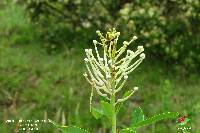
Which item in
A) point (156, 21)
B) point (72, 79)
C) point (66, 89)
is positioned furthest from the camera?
point (72, 79)

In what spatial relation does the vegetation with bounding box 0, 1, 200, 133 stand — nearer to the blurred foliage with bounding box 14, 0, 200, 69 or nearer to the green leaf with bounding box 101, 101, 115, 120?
the blurred foliage with bounding box 14, 0, 200, 69

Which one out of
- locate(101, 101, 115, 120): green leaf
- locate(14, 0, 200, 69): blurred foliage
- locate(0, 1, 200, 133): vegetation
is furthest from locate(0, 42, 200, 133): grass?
locate(101, 101, 115, 120): green leaf

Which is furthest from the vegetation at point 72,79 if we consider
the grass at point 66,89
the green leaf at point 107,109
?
the green leaf at point 107,109

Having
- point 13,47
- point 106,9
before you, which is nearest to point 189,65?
point 106,9

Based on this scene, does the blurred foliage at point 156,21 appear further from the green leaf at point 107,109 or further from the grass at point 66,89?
the green leaf at point 107,109

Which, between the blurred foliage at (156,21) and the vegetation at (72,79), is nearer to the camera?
the vegetation at (72,79)

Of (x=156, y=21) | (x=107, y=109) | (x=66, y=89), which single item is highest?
(x=156, y=21)

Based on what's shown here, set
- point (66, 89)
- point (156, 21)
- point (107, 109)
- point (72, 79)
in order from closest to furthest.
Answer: point (107, 109) → point (156, 21) → point (66, 89) → point (72, 79)

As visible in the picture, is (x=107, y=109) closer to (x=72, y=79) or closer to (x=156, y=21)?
(x=156, y=21)

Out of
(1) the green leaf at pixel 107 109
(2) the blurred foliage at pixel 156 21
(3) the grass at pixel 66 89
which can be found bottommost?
(1) the green leaf at pixel 107 109

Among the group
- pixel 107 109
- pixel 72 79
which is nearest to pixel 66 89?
pixel 72 79
